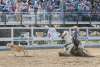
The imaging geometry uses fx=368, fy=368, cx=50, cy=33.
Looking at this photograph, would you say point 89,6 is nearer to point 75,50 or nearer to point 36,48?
point 36,48

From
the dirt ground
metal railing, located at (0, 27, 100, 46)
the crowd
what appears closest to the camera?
the dirt ground

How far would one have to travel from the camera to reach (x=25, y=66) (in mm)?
11648

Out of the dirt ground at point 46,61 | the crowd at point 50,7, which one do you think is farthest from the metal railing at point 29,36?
the dirt ground at point 46,61

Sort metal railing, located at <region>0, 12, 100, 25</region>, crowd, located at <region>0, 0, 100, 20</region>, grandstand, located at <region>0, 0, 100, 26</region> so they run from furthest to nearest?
1. crowd, located at <region>0, 0, 100, 20</region>
2. grandstand, located at <region>0, 0, 100, 26</region>
3. metal railing, located at <region>0, 12, 100, 25</region>

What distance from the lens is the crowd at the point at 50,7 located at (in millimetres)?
18203

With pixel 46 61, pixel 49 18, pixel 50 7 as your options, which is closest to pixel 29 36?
pixel 49 18

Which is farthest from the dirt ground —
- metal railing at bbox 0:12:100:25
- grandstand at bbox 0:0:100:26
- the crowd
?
the crowd

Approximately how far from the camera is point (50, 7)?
1861cm

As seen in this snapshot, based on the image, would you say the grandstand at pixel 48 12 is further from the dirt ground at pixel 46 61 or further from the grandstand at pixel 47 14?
the dirt ground at pixel 46 61

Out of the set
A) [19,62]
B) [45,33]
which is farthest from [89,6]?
[19,62]

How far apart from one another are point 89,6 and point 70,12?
52.8 inches

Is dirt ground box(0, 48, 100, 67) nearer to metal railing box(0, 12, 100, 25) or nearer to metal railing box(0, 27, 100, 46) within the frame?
metal railing box(0, 27, 100, 46)

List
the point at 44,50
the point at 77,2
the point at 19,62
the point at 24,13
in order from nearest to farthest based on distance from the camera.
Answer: the point at 19,62 < the point at 44,50 < the point at 24,13 < the point at 77,2

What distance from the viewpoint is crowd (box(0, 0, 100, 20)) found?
18.2 metres
